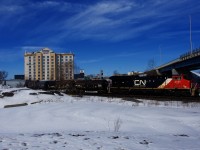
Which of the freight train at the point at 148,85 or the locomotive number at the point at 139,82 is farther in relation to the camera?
the locomotive number at the point at 139,82

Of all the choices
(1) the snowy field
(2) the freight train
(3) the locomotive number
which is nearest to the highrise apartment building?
(2) the freight train

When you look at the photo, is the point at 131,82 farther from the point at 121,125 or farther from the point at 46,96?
the point at 121,125

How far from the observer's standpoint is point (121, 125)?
47.2 ft

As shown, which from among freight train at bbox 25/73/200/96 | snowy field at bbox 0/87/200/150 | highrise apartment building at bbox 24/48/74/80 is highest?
highrise apartment building at bbox 24/48/74/80

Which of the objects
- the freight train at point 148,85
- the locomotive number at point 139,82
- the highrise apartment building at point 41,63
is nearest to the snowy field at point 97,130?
the freight train at point 148,85

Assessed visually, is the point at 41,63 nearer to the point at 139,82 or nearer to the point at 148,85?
the point at 139,82

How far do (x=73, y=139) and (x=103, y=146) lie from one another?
54.8 inches

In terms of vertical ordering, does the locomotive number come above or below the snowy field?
above

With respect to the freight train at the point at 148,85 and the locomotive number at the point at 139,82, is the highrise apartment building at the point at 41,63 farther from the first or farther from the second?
the locomotive number at the point at 139,82

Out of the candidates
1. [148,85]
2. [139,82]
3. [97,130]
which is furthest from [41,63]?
[97,130]

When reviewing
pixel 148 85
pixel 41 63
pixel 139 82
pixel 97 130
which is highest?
pixel 41 63

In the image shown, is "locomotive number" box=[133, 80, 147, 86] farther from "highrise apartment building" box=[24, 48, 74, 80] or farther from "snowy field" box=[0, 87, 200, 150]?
"highrise apartment building" box=[24, 48, 74, 80]

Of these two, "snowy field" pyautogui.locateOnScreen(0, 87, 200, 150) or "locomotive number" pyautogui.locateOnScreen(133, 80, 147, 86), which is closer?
"snowy field" pyautogui.locateOnScreen(0, 87, 200, 150)

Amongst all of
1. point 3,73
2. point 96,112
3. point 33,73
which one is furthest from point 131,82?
point 33,73
